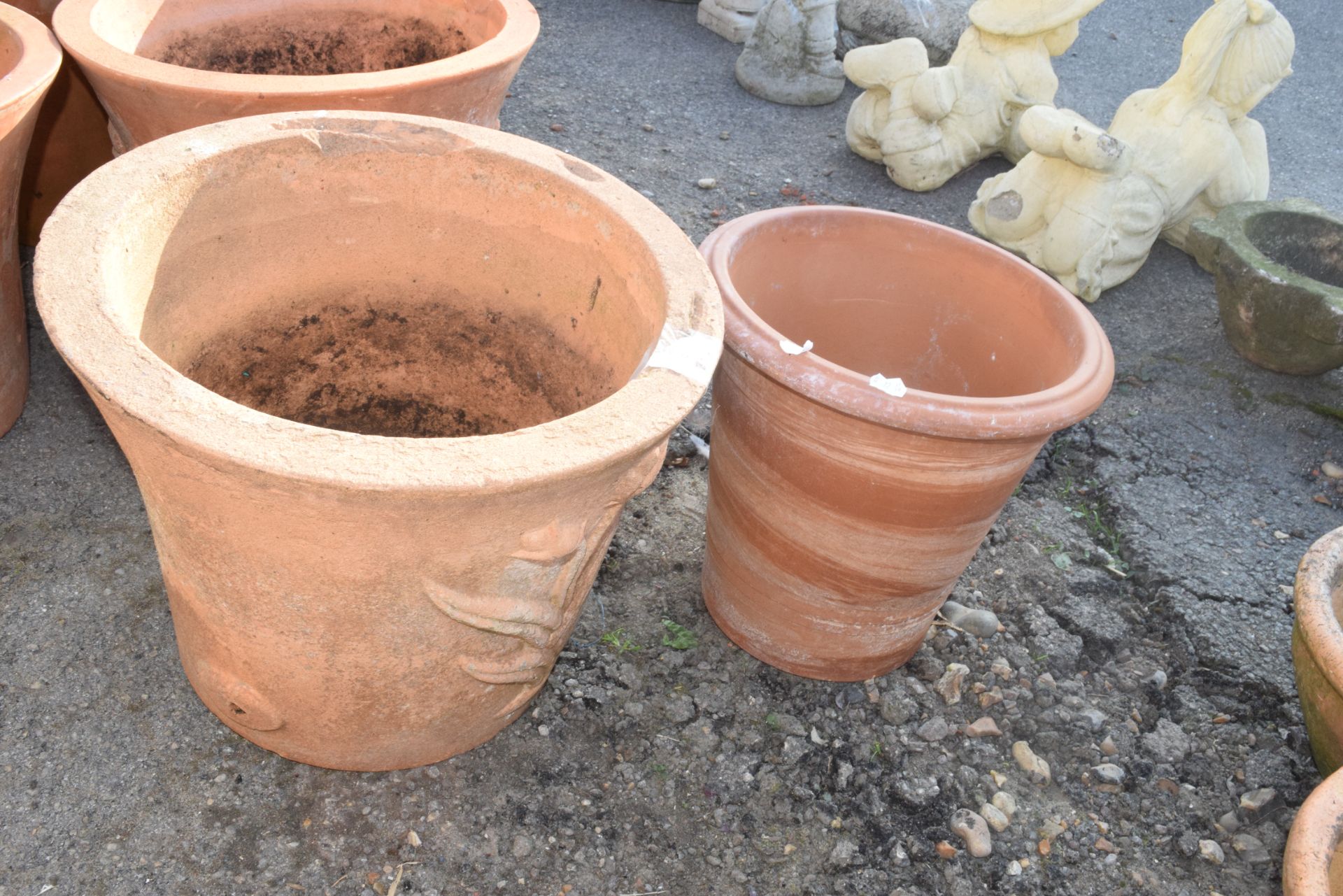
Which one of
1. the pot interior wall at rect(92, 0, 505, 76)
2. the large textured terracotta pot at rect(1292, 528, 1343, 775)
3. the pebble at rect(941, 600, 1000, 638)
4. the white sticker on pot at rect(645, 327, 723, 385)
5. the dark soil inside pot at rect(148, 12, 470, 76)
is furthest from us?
the dark soil inside pot at rect(148, 12, 470, 76)

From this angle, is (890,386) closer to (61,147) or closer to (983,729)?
(983,729)

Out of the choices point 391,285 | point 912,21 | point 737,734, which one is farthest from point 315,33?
point 912,21

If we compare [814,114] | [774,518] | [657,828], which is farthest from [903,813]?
[814,114]

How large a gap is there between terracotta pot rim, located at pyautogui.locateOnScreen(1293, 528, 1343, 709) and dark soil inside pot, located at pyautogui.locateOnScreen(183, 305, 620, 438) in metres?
1.42

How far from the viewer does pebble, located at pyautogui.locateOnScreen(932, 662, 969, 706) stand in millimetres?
2242

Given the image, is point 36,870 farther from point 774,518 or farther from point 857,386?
point 857,386

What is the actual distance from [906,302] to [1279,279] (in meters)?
1.52

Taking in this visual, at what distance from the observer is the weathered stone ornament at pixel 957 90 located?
413 cm

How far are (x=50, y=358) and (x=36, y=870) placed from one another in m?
1.55

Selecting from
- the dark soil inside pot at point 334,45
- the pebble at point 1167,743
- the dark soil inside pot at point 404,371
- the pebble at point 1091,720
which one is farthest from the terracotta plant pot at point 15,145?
the pebble at point 1167,743

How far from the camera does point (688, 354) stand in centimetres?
156

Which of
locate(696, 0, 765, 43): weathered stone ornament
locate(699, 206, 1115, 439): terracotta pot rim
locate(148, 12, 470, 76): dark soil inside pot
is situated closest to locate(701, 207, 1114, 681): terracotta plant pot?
locate(699, 206, 1115, 439): terracotta pot rim

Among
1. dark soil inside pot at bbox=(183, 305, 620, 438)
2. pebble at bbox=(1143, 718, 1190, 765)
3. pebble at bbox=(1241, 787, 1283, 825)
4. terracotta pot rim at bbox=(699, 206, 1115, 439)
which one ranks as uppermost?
terracotta pot rim at bbox=(699, 206, 1115, 439)

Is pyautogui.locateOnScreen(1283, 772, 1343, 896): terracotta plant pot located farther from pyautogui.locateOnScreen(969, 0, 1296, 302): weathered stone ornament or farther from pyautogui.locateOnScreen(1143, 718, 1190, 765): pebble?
pyautogui.locateOnScreen(969, 0, 1296, 302): weathered stone ornament
